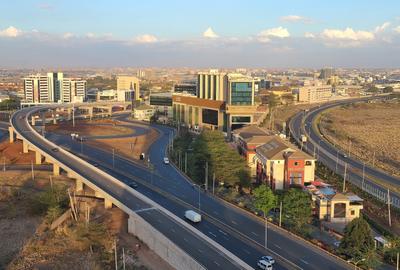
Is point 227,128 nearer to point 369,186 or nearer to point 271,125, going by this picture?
point 271,125

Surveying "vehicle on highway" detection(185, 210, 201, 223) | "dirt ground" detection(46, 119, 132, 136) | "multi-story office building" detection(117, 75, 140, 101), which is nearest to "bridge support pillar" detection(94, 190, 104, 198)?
"vehicle on highway" detection(185, 210, 201, 223)

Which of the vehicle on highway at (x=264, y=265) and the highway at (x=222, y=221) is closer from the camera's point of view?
the vehicle on highway at (x=264, y=265)

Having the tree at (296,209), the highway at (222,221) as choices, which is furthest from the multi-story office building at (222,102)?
the tree at (296,209)

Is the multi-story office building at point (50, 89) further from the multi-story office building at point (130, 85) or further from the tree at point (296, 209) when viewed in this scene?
the tree at point (296, 209)

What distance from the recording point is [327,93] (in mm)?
164625

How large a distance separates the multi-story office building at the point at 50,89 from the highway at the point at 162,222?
8394 centimetres

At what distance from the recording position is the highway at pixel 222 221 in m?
26.3

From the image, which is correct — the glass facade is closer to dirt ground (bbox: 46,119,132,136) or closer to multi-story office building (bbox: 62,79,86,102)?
dirt ground (bbox: 46,119,132,136)

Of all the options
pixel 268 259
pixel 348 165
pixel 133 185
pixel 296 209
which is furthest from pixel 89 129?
pixel 268 259

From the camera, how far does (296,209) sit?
1243 inches

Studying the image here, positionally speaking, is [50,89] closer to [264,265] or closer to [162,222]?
[162,222]

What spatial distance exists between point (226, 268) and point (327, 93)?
14966 centimetres

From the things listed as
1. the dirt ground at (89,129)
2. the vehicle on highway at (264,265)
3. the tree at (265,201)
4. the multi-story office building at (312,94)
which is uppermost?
the multi-story office building at (312,94)

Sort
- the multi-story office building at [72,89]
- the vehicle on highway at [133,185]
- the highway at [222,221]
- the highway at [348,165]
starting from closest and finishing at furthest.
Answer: the highway at [222,221] < the vehicle on highway at [133,185] < the highway at [348,165] < the multi-story office building at [72,89]
